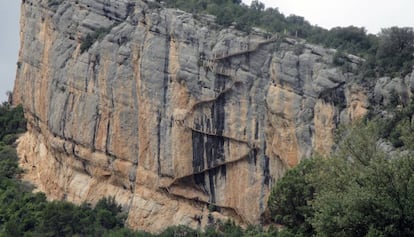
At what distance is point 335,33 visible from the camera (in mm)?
49969

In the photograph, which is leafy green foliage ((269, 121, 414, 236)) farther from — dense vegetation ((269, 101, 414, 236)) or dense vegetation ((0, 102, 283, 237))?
dense vegetation ((0, 102, 283, 237))

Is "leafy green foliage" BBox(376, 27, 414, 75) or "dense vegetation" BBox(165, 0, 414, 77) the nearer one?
"leafy green foliage" BBox(376, 27, 414, 75)

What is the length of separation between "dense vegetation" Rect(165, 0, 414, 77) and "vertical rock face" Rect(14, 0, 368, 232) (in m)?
1.44

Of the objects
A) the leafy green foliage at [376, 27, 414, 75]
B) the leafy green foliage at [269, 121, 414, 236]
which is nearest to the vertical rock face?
the leafy green foliage at [376, 27, 414, 75]

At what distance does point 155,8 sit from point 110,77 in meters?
4.47

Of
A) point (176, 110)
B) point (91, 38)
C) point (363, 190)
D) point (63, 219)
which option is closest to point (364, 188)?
point (363, 190)

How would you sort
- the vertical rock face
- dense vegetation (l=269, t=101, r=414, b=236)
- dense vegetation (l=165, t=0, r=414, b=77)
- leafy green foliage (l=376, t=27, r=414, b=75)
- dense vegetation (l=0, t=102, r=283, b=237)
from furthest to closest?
dense vegetation (l=0, t=102, r=283, b=237) → the vertical rock face → dense vegetation (l=165, t=0, r=414, b=77) → leafy green foliage (l=376, t=27, r=414, b=75) → dense vegetation (l=269, t=101, r=414, b=236)

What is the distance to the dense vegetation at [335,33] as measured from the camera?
45.0 meters

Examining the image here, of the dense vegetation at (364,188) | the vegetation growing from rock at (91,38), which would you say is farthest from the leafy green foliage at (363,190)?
the vegetation growing from rock at (91,38)

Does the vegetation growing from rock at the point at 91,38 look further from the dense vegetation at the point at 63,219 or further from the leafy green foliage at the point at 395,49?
the leafy green foliage at the point at 395,49

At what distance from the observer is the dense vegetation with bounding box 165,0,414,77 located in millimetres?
45000

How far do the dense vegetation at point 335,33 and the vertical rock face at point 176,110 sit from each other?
1442mm

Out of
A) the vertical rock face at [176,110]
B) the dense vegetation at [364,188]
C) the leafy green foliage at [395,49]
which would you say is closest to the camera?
the dense vegetation at [364,188]

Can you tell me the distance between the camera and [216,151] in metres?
49.6
